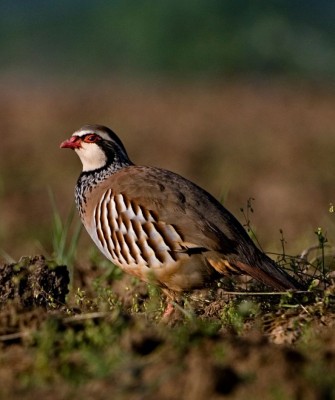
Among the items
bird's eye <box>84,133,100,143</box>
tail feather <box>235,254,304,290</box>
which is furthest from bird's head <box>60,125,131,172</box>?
tail feather <box>235,254,304,290</box>

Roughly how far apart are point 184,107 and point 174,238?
12.5 meters

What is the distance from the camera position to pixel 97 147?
257 inches

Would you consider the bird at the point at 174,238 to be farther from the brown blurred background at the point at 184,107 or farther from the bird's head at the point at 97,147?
the brown blurred background at the point at 184,107

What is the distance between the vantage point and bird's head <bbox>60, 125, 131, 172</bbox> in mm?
6453

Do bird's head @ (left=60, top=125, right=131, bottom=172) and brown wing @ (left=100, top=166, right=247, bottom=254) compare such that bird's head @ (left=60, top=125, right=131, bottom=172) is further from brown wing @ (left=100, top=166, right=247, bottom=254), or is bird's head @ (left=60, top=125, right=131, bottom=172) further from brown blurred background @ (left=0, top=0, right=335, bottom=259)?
brown blurred background @ (left=0, top=0, right=335, bottom=259)

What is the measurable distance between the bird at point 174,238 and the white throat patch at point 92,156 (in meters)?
0.60

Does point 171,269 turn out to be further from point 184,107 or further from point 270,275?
point 184,107

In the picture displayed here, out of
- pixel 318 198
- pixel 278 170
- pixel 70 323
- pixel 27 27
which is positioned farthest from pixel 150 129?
pixel 27 27

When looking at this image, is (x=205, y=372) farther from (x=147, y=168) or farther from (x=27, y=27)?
(x=27, y=27)

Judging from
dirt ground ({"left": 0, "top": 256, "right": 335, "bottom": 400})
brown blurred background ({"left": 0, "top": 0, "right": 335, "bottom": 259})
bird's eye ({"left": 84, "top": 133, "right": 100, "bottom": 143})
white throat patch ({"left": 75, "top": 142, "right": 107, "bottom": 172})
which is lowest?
dirt ground ({"left": 0, "top": 256, "right": 335, "bottom": 400})

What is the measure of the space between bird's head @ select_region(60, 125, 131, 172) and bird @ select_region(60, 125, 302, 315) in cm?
60

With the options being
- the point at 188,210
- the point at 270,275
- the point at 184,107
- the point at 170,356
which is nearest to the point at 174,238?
the point at 188,210

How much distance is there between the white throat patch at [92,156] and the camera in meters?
6.44

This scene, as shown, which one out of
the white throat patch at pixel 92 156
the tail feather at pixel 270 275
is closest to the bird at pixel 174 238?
the tail feather at pixel 270 275
